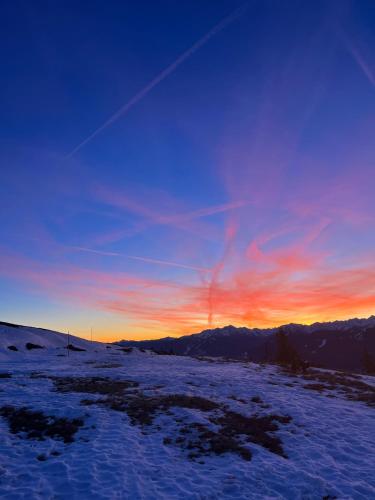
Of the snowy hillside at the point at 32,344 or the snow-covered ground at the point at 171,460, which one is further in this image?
the snowy hillside at the point at 32,344

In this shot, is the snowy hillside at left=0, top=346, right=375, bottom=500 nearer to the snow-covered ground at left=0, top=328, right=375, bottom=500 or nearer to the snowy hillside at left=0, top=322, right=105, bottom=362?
the snow-covered ground at left=0, top=328, right=375, bottom=500

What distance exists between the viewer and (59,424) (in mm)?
16266

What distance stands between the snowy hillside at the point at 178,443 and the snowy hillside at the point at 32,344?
26.8 metres

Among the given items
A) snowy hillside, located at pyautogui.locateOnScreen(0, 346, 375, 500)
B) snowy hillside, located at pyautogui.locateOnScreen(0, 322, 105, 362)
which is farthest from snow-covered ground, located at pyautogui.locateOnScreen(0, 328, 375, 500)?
snowy hillside, located at pyautogui.locateOnScreen(0, 322, 105, 362)

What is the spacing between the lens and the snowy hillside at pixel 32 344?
1991 inches

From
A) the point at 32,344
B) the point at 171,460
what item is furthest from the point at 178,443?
the point at 32,344

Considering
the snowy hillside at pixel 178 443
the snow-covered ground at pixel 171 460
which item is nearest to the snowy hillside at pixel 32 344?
the snowy hillside at pixel 178 443

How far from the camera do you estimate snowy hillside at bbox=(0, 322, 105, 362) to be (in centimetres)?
5057

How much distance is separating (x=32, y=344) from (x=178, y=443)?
181 ft

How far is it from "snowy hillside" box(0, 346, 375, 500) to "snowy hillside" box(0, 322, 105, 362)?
26.8 m

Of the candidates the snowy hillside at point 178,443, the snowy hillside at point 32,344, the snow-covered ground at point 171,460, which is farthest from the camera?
the snowy hillside at point 32,344

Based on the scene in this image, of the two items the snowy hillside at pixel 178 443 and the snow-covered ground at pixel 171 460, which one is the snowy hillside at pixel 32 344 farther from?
the snow-covered ground at pixel 171 460

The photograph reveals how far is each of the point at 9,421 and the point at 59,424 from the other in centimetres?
240

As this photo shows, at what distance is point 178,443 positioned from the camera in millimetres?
15055
